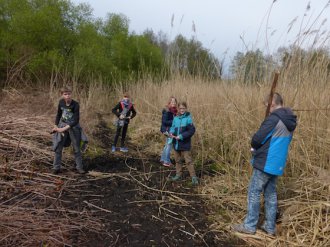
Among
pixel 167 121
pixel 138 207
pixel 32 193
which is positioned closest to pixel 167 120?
pixel 167 121

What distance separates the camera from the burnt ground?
322 centimetres

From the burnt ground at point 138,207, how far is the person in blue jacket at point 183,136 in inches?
8.3

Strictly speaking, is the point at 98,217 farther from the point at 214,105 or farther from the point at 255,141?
the point at 214,105

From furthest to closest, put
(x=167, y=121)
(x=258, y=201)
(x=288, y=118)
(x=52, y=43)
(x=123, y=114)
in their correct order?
(x=52, y=43), (x=123, y=114), (x=167, y=121), (x=258, y=201), (x=288, y=118)

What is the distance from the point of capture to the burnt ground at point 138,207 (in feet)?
10.6

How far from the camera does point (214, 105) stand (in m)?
6.24

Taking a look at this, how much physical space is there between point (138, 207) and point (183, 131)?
1.63 meters

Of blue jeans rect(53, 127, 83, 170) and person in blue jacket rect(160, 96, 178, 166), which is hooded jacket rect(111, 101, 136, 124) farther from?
blue jeans rect(53, 127, 83, 170)

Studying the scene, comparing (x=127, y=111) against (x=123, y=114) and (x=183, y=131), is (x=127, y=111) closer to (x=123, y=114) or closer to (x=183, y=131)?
(x=123, y=114)

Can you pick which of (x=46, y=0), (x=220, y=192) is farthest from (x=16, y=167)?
(x=46, y=0)

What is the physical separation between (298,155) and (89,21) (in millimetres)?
12244

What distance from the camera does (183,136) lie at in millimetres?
5066

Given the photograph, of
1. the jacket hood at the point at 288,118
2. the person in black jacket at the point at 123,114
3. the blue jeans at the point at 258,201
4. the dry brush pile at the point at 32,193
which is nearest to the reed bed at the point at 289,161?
the blue jeans at the point at 258,201

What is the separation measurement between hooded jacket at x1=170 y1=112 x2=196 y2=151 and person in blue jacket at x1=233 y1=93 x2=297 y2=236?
5.80ft
